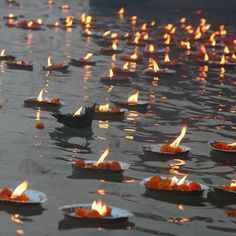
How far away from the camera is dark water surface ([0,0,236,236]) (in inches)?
462

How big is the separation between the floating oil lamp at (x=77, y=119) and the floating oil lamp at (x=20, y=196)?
514cm

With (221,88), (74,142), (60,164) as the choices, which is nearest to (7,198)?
(60,164)

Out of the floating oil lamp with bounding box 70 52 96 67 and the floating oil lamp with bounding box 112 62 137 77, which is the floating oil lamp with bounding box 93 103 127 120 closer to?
the floating oil lamp with bounding box 112 62 137 77

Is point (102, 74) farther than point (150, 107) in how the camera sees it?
Yes

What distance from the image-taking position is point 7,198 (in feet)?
38.3

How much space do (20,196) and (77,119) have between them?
18.0ft

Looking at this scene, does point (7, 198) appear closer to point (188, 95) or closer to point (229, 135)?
point (229, 135)

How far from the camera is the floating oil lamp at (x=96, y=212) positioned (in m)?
11.2

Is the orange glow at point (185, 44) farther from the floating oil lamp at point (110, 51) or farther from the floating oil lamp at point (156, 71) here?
the floating oil lamp at point (156, 71)

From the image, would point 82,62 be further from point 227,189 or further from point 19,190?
point 19,190

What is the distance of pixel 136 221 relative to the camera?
11.7m

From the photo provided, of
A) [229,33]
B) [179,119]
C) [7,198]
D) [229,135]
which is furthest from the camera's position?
[229,33]

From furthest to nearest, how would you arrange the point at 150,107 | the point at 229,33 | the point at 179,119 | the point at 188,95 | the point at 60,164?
the point at 229,33 → the point at 188,95 → the point at 150,107 → the point at 179,119 → the point at 60,164

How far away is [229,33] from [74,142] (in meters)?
25.8
